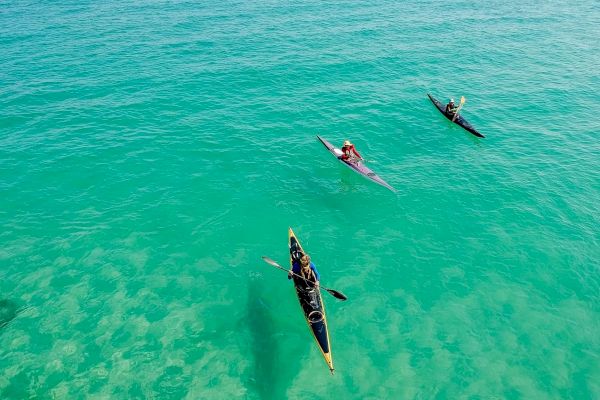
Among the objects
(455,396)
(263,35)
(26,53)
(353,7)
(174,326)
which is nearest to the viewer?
(455,396)

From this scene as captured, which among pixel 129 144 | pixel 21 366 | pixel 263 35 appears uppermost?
pixel 263 35

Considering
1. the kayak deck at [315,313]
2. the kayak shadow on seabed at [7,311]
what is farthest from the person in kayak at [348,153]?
the kayak shadow on seabed at [7,311]

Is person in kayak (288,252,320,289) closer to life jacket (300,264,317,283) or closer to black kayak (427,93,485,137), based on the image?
life jacket (300,264,317,283)

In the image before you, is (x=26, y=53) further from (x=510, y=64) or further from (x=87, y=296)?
(x=510, y=64)

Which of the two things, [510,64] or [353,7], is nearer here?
[510,64]

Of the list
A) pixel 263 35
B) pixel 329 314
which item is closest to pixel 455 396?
pixel 329 314

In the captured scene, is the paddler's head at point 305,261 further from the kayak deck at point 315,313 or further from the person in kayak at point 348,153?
the person in kayak at point 348,153
